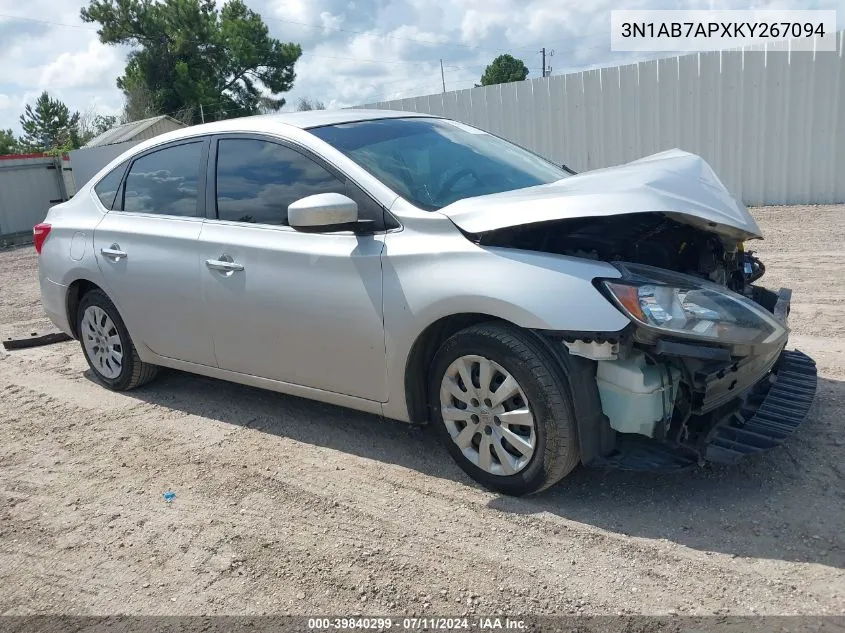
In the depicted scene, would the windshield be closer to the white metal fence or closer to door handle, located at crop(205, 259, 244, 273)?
door handle, located at crop(205, 259, 244, 273)

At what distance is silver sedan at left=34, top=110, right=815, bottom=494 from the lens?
313 cm

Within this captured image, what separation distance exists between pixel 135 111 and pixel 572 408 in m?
45.2

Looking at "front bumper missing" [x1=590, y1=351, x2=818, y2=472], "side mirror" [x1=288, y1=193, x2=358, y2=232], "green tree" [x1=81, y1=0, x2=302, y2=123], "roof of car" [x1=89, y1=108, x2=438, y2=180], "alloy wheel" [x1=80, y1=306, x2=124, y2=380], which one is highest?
"green tree" [x1=81, y1=0, x2=302, y2=123]

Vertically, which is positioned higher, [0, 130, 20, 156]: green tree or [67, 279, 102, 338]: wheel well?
[0, 130, 20, 156]: green tree

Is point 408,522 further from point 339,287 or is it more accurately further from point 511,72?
point 511,72

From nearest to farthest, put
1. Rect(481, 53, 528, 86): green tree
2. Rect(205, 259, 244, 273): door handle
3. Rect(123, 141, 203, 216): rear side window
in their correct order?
Rect(205, 259, 244, 273): door handle, Rect(123, 141, 203, 216): rear side window, Rect(481, 53, 528, 86): green tree

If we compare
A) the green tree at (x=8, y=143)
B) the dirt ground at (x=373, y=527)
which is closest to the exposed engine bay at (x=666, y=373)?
the dirt ground at (x=373, y=527)

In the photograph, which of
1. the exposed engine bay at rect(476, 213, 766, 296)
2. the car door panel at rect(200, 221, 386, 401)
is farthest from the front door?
the exposed engine bay at rect(476, 213, 766, 296)

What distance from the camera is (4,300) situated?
1027cm

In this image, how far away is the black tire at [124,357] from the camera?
5230 millimetres

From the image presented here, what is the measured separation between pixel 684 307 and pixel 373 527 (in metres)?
1.64

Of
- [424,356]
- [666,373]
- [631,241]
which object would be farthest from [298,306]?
[666,373]

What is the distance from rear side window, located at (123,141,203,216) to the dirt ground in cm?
139

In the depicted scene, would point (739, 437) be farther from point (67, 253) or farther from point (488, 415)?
point (67, 253)
